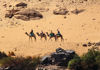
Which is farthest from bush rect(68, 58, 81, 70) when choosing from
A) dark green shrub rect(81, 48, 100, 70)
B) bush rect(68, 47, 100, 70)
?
dark green shrub rect(81, 48, 100, 70)

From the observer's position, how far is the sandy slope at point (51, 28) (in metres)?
32.1

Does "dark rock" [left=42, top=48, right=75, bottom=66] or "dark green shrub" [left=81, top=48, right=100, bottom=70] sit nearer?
"dark green shrub" [left=81, top=48, right=100, bottom=70]

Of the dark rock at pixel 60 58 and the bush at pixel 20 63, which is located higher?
the dark rock at pixel 60 58

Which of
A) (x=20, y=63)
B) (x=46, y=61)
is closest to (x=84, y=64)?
(x=46, y=61)

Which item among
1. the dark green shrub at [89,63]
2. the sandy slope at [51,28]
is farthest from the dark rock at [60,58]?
the sandy slope at [51,28]

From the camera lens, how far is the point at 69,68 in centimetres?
2347

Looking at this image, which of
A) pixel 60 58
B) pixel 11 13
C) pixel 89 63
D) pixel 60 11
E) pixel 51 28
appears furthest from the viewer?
pixel 60 11

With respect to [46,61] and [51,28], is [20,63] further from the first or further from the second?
[51,28]

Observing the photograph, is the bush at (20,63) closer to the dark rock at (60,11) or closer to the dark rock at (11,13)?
the dark rock at (11,13)

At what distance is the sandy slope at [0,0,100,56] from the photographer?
1264 inches

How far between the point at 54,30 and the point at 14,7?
1225 centimetres

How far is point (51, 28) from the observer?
42.9 meters

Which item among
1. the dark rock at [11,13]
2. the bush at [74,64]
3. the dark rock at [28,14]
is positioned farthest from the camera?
the dark rock at [11,13]

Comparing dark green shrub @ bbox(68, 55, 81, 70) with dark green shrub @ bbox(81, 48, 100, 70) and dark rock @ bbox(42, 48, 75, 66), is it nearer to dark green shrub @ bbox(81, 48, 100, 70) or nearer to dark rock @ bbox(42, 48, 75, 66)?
dark green shrub @ bbox(81, 48, 100, 70)
